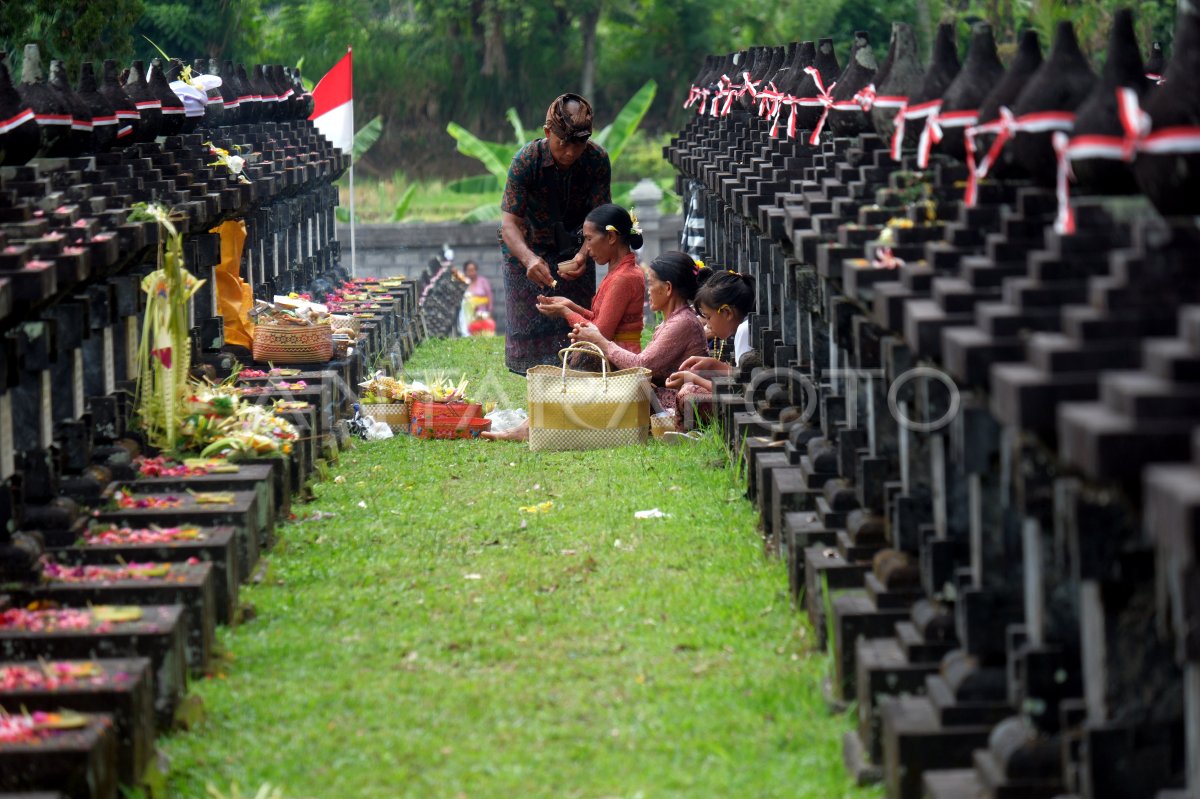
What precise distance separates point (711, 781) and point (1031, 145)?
198 centimetres

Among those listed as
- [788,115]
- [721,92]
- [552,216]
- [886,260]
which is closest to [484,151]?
[721,92]

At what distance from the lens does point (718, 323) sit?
11188 mm

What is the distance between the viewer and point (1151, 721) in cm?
423

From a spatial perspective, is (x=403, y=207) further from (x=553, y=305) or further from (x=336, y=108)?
(x=553, y=305)

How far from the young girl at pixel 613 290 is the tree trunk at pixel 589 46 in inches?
1007

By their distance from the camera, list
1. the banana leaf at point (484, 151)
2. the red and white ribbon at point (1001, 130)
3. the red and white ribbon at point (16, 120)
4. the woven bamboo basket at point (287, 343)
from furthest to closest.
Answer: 1. the banana leaf at point (484, 151)
2. the woven bamboo basket at point (287, 343)
3. the red and white ribbon at point (16, 120)
4. the red and white ribbon at point (1001, 130)

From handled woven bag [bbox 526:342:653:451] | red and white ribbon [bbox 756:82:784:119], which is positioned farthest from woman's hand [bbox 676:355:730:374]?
red and white ribbon [bbox 756:82:784:119]

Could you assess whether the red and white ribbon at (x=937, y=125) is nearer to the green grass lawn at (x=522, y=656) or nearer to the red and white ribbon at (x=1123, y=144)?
the red and white ribbon at (x=1123, y=144)

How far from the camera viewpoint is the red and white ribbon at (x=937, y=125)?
6121mm

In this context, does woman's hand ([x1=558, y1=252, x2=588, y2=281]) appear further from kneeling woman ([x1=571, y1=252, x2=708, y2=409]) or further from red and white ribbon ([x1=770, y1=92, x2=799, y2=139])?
red and white ribbon ([x1=770, y1=92, x2=799, y2=139])

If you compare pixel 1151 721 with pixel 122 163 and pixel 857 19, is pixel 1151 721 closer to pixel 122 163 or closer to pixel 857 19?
pixel 122 163

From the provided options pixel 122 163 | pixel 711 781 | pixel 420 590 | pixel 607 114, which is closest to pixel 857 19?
pixel 607 114

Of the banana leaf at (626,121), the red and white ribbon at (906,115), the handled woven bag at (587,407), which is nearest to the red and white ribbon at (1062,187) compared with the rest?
the red and white ribbon at (906,115)

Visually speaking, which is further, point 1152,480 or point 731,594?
point 731,594
